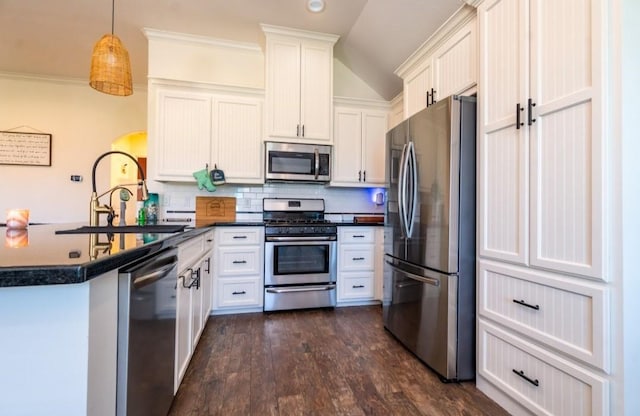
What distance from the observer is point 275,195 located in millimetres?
3562

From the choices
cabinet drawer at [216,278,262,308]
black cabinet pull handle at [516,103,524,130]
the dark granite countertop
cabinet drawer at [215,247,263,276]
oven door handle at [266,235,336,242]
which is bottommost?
cabinet drawer at [216,278,262,308]

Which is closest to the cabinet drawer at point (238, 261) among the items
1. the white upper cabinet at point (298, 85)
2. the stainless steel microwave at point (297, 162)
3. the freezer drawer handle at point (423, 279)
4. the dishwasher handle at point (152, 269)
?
the stainless steel microwave at point (297, 162)

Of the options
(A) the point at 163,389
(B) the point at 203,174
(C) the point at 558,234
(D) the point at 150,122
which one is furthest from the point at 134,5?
(C) the point at 558,234

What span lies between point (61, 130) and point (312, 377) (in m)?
4.81

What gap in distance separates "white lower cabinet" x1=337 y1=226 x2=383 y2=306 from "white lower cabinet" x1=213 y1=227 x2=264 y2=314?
83 cm

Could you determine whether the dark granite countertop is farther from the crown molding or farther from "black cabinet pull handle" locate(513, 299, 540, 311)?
the crown molding

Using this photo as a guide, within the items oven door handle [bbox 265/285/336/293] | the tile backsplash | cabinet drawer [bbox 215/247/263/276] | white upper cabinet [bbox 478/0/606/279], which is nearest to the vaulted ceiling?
white upper cabinet [bbox 478/0/606/279]

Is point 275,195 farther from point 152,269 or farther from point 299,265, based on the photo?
point 152,269

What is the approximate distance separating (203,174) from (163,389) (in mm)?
2171

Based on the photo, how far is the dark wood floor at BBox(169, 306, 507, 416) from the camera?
1581 millimetres

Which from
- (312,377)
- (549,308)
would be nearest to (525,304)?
(549,308)

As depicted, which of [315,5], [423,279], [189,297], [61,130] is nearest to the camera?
[189,297]

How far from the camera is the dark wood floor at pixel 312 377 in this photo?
1.58 m

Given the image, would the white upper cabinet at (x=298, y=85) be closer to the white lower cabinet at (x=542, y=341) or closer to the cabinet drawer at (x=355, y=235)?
the cabinet drawer at (x=355, y=235)
